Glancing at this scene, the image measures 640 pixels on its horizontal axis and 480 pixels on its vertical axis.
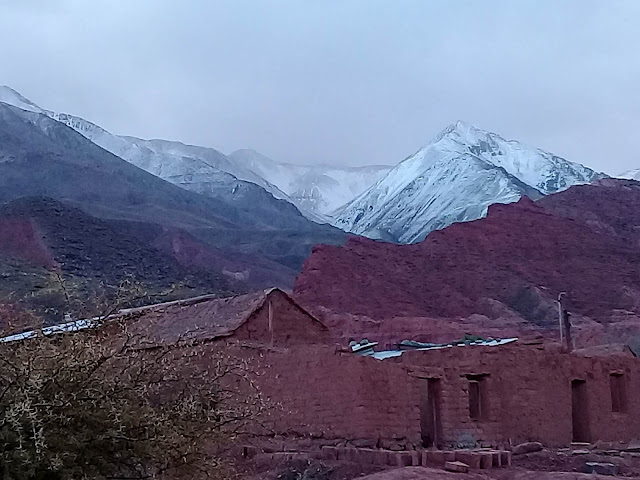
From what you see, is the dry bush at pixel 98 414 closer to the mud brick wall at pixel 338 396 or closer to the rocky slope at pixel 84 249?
the mud brick wall at pixel 338 396

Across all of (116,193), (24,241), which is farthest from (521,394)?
(116,193)

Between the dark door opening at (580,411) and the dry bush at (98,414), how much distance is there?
12879mm

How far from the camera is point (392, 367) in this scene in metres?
15.1

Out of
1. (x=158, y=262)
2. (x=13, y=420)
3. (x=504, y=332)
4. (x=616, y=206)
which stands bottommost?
(x=13, y=420)

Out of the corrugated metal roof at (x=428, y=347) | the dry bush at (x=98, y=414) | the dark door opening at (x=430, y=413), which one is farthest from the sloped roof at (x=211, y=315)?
the dry bush at (x=98, y=414)

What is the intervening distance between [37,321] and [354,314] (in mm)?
41256

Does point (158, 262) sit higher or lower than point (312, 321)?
higher

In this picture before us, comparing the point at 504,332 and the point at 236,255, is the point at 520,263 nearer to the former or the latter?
the point at 504,332

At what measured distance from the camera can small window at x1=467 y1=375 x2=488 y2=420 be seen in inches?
683

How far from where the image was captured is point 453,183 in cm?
10481

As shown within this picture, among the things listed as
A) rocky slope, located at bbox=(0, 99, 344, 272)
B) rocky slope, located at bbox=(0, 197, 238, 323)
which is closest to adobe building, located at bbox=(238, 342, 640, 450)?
rocky slope, located at bbox=(0, 197, 238, 323)

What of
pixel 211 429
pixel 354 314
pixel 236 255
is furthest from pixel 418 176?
pixel 211 429

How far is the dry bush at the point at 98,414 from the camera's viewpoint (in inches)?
267

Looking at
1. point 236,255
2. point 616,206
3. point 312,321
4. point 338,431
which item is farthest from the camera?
point 236,255
